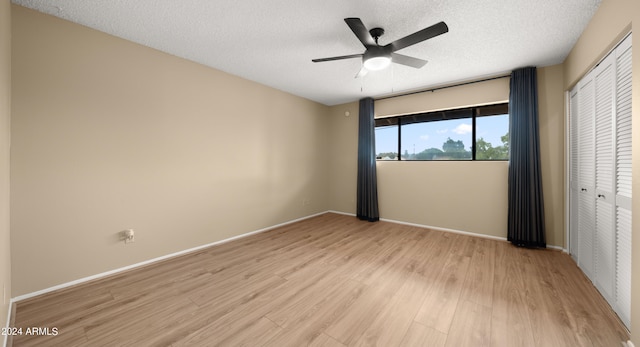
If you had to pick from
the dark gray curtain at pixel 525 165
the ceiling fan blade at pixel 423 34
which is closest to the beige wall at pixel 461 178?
the dark gray curtain at pixel 525 165

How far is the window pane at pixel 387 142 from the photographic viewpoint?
4.93 metres

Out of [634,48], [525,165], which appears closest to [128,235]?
[634,48]

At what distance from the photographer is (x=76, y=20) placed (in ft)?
7.58

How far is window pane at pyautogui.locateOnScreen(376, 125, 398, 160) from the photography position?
493 centimetres

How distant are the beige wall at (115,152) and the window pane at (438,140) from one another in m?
2.98

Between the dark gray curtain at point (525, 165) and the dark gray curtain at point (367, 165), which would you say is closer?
the dark gray curtain at point (525, 165)

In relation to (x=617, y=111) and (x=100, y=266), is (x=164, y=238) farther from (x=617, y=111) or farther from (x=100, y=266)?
(x=617, y=111)

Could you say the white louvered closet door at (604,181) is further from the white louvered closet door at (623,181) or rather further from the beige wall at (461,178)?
the beige wall at (461,178)

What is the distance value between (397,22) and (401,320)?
2.73 metres

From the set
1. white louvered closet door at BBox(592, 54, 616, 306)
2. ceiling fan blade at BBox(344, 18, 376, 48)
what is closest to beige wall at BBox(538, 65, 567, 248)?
white louvered closet door at BBox(592, 54, 616, 306)

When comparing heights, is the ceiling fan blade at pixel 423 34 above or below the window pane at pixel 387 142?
above

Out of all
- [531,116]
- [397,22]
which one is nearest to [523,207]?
[531,116]

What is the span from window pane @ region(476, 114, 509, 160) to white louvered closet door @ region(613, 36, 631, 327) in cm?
194

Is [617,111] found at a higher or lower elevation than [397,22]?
lower
